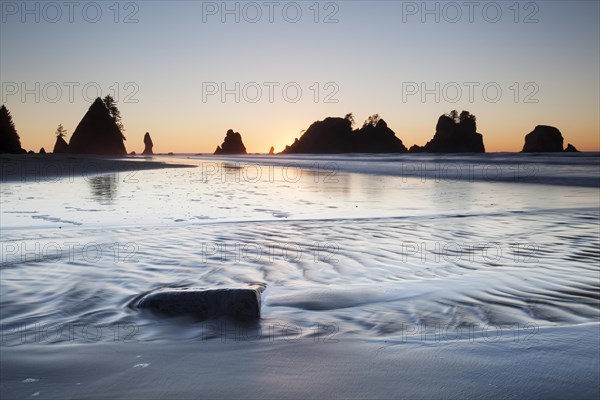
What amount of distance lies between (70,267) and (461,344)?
3437 mm

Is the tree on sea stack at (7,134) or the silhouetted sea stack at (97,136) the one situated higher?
the silhouetted sea stack at (97,136)

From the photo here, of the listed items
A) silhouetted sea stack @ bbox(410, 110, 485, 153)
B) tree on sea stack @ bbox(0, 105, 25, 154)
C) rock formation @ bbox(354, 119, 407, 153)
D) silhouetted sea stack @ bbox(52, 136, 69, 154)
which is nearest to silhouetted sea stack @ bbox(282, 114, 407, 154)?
rock formation @ bbox(354, 119, 407, 153)

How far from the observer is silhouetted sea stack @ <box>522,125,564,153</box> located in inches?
4660

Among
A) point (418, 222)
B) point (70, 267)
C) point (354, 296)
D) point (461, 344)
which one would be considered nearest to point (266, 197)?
point (418, 222)

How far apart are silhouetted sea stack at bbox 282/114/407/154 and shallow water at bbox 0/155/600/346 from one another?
162057 mm

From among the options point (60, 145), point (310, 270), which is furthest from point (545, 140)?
point (310, 270)

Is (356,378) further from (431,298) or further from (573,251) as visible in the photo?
(573,251)

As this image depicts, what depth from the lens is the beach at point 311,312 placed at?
6.81 feet

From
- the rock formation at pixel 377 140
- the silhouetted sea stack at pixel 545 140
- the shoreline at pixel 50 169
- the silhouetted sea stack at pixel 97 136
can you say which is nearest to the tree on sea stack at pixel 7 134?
the shoreline at pixel 50 169

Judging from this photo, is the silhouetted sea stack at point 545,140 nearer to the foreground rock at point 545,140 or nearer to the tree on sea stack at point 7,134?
the foreground rock at point 545,140

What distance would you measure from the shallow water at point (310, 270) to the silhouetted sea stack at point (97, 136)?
12031 centimetres

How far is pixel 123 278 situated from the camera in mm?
3891

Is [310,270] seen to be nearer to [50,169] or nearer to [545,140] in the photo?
[50,169]

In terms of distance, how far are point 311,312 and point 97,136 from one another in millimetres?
128110
